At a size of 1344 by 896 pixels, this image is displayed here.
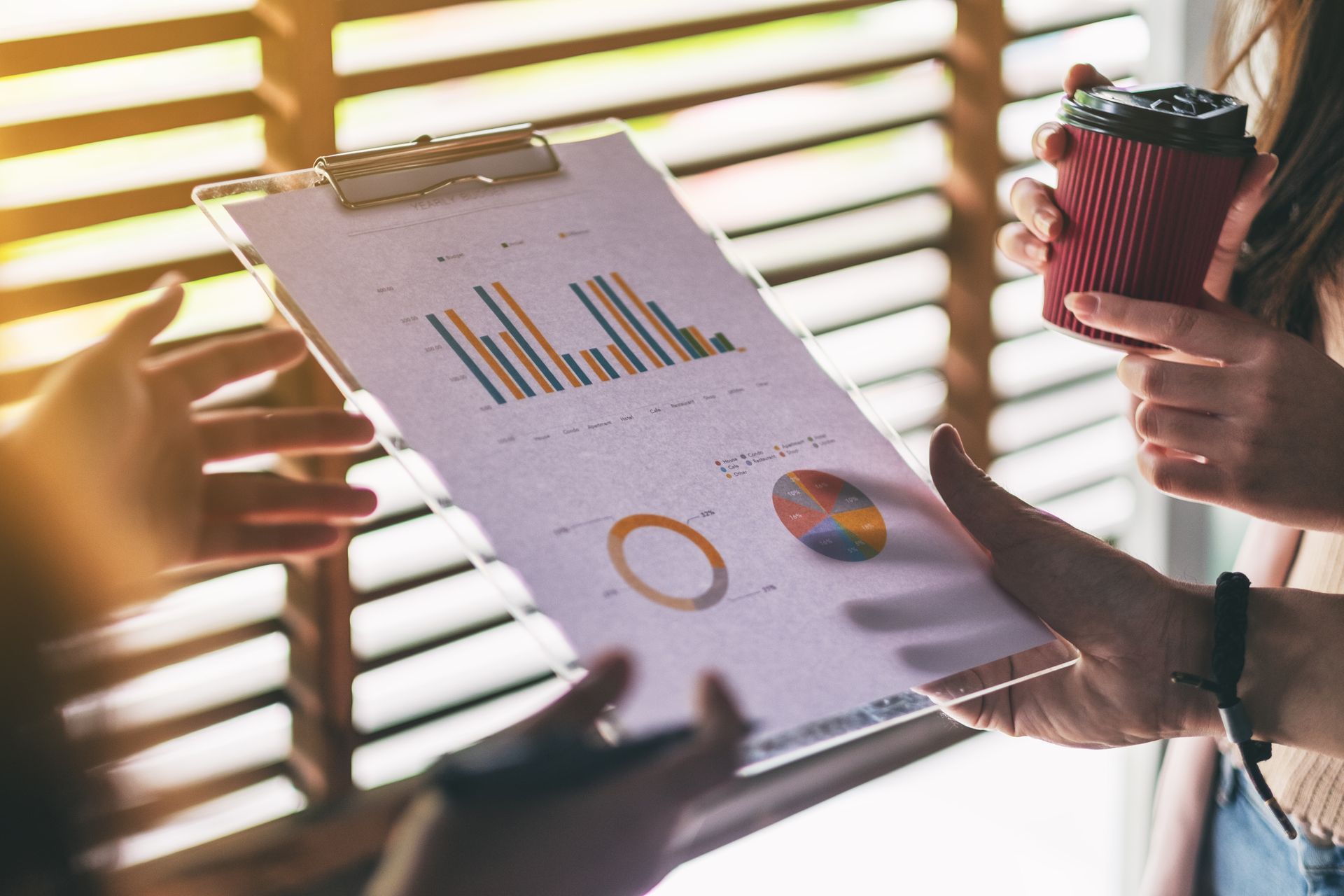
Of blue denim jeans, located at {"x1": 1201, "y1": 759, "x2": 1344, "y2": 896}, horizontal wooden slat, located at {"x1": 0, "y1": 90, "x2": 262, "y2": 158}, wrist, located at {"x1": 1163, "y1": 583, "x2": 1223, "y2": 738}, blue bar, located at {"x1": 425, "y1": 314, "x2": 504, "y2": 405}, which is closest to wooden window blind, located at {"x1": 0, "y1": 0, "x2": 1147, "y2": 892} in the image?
horizontal wooden slat, located at {"x1": 0, "y1": 90, "x2": 262, "y2": 158}

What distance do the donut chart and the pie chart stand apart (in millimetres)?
56

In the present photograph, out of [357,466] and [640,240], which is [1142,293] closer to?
[640,240]

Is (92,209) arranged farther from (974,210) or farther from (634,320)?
(974,210)

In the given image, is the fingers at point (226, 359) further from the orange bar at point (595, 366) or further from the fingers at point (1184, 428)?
the fingers at point (1184, 428)

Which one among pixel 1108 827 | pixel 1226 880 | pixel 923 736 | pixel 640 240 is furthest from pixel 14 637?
pixel 1108 827

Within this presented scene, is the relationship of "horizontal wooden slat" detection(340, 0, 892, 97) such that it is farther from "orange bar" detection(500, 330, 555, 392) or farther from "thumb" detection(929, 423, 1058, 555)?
"thumb" detection(929, 423, 1058, 555)

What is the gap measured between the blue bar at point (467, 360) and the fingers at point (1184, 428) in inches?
20.3

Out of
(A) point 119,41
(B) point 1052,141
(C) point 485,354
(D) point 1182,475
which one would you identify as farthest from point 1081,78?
(A) point 119,41

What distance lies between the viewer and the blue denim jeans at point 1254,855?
94 cm

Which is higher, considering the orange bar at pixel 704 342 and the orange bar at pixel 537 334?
the orange bar at pixel 537 334

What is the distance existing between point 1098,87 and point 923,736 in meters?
1.03

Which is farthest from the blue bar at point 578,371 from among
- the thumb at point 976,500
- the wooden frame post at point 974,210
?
the wooden frame post at point 974,210

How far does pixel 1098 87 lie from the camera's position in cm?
82

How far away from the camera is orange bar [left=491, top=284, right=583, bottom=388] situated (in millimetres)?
651
